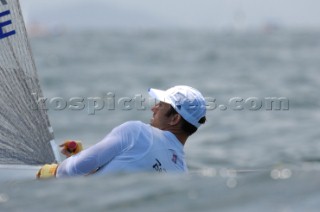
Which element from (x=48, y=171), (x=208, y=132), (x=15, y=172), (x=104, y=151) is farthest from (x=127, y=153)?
(x=208, y=132)

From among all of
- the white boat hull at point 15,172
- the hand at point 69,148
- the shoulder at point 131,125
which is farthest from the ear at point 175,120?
the white boat hull at point 15,172

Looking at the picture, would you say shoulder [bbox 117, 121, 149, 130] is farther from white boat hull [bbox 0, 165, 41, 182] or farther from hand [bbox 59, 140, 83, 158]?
white boat hull [bbox 0, 165, 41, 182]

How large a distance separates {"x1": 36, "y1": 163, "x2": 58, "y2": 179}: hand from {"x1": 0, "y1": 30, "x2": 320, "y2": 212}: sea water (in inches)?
1.7

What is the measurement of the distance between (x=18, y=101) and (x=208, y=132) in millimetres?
5754

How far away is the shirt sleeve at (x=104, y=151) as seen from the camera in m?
3.86

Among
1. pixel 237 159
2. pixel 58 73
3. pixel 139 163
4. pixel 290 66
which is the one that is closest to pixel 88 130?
pixel 237 159

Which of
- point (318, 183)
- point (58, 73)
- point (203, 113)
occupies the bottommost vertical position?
point (58, 73)

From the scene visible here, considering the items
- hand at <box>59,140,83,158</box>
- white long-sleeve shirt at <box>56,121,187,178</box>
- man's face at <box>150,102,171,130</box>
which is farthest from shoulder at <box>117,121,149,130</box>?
hand at <box>59,140,83,158</box>

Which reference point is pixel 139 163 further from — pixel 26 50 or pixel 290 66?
pixel 290 66

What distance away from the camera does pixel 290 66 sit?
24844mm

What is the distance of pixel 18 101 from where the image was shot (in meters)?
4.50

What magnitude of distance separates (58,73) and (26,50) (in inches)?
680

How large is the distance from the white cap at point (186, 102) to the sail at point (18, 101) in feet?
2.68

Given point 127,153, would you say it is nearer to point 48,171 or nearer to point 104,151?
point 104,151
